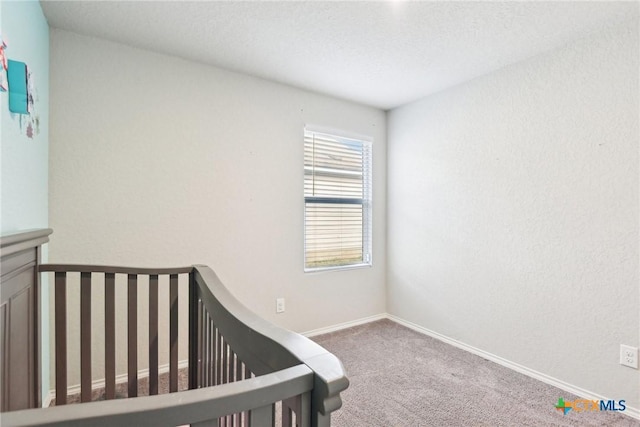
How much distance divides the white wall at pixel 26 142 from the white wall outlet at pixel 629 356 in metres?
3.16

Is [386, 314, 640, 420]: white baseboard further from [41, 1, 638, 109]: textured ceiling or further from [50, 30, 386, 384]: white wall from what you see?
[41, 1, 638, 109]: textured ceiling

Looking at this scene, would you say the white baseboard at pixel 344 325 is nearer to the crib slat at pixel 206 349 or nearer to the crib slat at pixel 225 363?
the crib slat at pixel 206 349

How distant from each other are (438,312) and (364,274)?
815mm

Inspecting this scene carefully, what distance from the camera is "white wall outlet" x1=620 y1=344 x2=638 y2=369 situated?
1872 millimetres

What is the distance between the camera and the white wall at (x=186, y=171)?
6.81 ft

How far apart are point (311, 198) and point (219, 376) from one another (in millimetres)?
2095

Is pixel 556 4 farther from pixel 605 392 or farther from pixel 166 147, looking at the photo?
pixel 166 147

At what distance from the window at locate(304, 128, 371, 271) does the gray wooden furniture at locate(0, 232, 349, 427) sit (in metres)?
1.69

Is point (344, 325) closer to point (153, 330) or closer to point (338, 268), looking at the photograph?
point (338, 268)

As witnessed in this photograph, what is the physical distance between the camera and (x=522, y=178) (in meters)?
2.39

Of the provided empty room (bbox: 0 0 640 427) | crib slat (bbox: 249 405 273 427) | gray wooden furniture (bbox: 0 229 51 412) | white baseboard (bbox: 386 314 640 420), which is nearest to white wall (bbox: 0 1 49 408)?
empty room (bbox: 0 0 640 427)

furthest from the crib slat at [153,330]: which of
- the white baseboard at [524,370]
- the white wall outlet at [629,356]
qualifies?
the white wall outlet at [629,356]

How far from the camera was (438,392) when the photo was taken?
6.93 ft

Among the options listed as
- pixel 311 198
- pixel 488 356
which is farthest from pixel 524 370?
pixel 311 198
